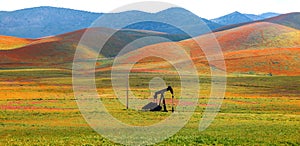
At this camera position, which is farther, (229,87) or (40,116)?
(229,87)

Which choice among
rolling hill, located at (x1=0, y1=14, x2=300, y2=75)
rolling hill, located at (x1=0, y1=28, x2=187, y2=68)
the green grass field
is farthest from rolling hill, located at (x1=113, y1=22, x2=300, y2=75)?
the green grass field

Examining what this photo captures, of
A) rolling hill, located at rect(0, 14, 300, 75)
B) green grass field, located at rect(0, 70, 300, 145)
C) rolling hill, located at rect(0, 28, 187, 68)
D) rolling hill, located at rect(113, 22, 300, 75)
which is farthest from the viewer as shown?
rolling hill, located at rect(0, 28, 187, 68)

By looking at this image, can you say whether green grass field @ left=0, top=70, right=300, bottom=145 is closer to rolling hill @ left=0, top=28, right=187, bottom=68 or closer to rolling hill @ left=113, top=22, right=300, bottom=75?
rolling hill @ left=113, top=22, right=300, bottom=75

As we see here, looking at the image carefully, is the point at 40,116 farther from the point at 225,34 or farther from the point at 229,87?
the point at 225,34

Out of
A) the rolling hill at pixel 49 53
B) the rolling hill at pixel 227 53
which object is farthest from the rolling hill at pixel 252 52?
the rolling hill at pixel 49 53

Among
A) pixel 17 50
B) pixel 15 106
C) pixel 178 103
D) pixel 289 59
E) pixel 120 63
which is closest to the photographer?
pixel 15 106

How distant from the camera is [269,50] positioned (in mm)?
145625

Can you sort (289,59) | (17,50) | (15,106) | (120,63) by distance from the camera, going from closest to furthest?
(15,106)
(289,59)
(120,63)
(17,50)

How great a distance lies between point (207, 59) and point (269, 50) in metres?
23.9

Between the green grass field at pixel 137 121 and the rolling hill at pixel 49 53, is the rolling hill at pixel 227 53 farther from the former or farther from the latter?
the green grass field at pixel 137 121

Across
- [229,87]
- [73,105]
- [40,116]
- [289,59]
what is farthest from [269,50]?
[40,116]

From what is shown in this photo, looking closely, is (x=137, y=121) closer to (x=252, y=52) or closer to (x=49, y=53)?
(x=252, y=52)

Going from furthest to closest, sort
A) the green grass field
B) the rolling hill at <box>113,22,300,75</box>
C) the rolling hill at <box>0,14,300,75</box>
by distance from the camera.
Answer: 1. the rolling hill at <box>0,14,300,75</box>
2. the rolling hill at <box>113,22,300,75</box>
3. the green grass field

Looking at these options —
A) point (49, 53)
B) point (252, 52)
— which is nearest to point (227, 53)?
point (252, 52)
